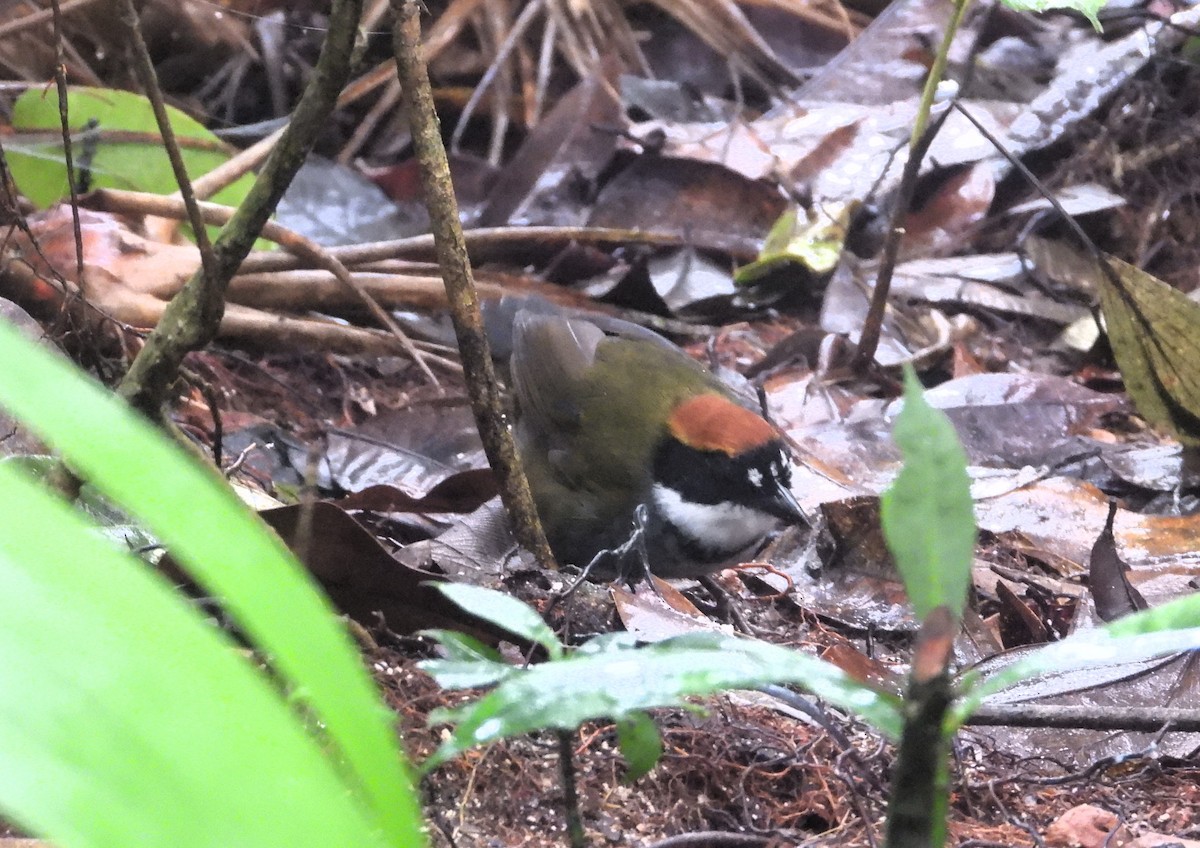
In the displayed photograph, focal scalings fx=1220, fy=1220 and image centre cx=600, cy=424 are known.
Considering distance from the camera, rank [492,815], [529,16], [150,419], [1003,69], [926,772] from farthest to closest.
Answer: [1003,69], [529,16], [150,419], [492,815], [926,772]

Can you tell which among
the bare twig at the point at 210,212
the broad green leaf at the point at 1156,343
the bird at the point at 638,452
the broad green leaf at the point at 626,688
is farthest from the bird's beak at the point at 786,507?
the broad green leaf at the point at 626,688

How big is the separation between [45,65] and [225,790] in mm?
4947

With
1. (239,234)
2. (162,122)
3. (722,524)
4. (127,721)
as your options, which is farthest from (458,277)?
(127,721)

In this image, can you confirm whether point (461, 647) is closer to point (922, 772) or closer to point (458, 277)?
point (922, 772)

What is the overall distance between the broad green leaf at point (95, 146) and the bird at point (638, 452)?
1.21 metres

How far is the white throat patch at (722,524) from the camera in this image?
3010 mm

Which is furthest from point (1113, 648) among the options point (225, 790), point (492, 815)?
point (492, 815)

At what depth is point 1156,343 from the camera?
3109 mm

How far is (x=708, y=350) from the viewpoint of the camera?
165 inches

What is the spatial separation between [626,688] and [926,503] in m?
0.23

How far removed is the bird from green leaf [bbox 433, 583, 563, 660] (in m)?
1.71

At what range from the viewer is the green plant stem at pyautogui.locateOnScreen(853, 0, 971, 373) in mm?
2967

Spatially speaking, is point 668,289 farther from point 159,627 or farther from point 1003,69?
point 159,627

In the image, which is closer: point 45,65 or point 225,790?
point 225,790
